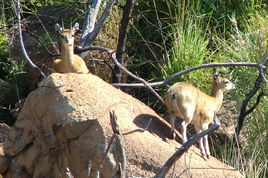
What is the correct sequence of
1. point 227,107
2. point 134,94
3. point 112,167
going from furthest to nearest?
point 134,94 < point 227,107 < point 112,167

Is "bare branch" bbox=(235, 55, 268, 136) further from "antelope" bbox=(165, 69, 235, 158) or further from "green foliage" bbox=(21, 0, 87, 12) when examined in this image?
"green foliage" bbox=(21, 0, 87, 12)

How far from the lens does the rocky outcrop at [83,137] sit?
24.4ft

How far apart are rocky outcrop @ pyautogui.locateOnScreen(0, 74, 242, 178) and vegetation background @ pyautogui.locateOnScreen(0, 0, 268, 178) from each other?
1.89m

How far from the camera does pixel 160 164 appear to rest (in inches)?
292

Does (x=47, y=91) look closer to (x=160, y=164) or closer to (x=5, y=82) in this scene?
(x=160, y=164)

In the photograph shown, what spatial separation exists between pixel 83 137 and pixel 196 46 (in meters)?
4.45

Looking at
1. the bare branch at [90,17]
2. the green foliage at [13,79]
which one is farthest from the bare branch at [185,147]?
the green foliage at [13,79]

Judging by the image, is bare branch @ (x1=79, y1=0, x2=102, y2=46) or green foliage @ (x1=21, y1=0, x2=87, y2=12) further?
green foliage @ (x1=21, y1=0, x2=87, y2=12)

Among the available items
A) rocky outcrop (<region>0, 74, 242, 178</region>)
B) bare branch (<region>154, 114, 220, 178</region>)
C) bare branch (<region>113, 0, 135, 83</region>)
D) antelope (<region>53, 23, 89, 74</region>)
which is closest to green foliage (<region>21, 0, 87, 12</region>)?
bare branch (<region>113, 0, 135, 83</region>)

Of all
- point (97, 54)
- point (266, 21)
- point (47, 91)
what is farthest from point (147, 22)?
point (47, 91)

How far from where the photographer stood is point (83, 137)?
24.5 ft

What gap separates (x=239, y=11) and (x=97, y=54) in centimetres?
290

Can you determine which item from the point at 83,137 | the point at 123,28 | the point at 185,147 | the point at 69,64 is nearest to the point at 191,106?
the point at 83,137

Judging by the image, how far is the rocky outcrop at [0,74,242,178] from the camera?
293 inches
